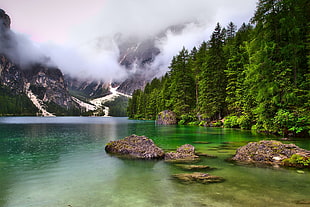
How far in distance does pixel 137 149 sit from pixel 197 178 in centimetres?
585

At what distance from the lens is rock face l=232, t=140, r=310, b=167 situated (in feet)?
31.4

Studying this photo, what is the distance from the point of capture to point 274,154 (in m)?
10.5

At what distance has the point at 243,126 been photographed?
1281 inches

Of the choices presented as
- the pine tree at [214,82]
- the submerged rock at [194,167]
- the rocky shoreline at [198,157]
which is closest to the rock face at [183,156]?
the rocky shoreline at [198,157]

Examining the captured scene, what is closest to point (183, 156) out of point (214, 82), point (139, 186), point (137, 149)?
point (137, 149)

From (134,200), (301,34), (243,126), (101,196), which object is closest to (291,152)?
(134,200)

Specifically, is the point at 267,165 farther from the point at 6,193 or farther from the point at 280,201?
the point at 6,193

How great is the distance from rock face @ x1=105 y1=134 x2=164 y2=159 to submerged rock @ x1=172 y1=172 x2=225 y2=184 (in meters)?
3.98

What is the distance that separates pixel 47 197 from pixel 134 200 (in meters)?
2.74

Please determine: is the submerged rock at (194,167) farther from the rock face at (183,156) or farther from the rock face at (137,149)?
the rock face at (137,149)

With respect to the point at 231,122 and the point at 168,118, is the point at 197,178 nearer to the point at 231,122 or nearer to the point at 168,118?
the point at 231,122

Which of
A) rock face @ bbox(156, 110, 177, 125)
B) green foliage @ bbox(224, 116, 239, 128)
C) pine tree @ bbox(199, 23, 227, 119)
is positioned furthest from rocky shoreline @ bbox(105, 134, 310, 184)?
rock face @ bbox(156, 110, 177, 125)

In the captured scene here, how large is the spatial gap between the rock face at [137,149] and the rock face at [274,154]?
4.57 m

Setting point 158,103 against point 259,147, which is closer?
point 259,147
